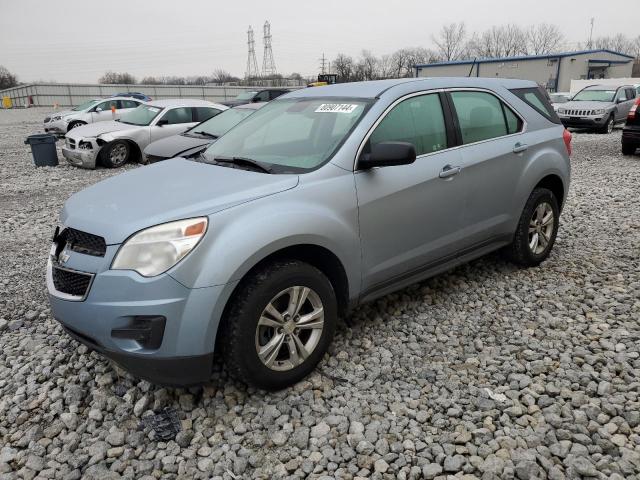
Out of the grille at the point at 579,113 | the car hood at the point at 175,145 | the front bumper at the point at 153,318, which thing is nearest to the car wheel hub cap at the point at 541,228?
the front bumper at the point at 153,318

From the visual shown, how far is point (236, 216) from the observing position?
2727mm

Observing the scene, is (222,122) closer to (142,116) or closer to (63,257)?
(142,116)

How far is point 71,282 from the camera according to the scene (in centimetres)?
276

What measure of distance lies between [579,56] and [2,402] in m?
59.8

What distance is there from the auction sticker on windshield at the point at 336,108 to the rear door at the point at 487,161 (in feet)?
2.98

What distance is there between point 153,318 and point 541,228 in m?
3.69

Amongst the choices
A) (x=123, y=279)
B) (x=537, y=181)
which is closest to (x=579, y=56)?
(x=537, y=181)

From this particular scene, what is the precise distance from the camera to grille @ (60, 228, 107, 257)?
2676mm

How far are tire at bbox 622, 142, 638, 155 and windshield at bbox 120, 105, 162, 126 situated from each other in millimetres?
10692

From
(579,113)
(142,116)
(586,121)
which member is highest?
(142,116)

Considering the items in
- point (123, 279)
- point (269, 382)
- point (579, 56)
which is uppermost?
point (579, 56)

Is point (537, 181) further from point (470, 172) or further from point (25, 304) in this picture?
point (25, 304)

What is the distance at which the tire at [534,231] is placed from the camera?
4504mm

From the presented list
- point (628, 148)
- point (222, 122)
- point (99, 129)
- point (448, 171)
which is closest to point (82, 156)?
point (99, 129)
